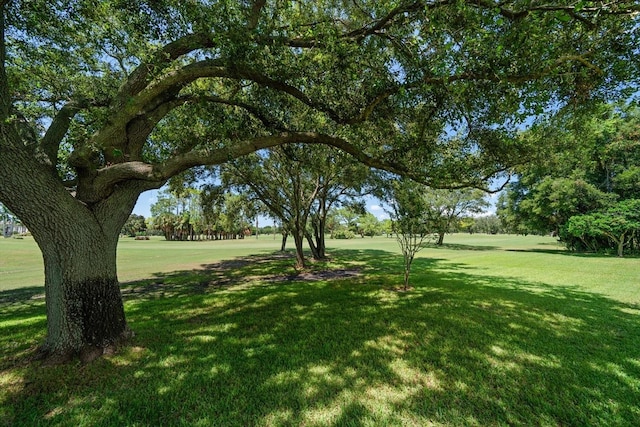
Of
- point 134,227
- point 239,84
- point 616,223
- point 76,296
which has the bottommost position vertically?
point 76,296

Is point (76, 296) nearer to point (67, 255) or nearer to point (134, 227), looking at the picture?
point (67, 255)

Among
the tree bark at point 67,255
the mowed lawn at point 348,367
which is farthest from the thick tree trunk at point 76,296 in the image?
the mowed lawn at point 348,367

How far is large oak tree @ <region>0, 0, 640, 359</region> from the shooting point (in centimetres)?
345

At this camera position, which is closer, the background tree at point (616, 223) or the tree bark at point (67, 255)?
the tree bark at point (67, 255)

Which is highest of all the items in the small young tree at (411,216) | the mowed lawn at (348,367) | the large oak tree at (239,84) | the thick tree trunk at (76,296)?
the large oak tree at (239,84)

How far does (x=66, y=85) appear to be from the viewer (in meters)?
5.51

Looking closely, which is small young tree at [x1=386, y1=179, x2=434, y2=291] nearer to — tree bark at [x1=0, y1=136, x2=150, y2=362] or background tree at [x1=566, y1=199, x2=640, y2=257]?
tree bark at [x1=0, y1=136, x2=150, y2=362]

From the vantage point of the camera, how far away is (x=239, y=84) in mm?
5297

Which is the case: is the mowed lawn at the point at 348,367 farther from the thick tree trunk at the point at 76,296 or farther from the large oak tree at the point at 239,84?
the large oak tree at the point at 239,84

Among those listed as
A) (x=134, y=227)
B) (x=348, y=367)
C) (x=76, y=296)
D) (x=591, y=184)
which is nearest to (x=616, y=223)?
(x=591, y=184)

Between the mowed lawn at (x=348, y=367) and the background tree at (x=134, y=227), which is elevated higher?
the background tree at (x=134, y=227)

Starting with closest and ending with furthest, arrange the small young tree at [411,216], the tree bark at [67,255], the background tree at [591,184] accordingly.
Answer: the tree bark at [67,255] < the small young tree at [411,216] < the background tree at [591,184]

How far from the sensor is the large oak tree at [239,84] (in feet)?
11.3

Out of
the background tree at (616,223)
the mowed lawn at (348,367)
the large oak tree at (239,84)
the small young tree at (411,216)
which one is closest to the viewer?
the mowed lawn at (348,367)
